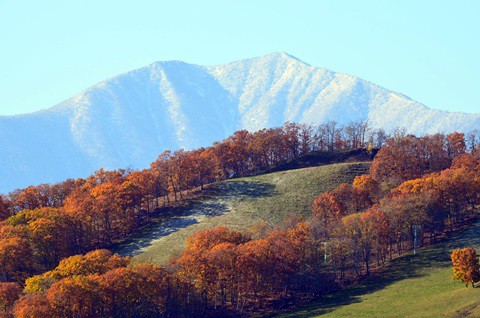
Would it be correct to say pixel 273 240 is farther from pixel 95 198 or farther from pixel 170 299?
pixel 95 198

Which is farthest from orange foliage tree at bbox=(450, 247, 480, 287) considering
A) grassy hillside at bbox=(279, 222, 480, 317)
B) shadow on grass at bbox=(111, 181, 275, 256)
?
shadow on grass at bbox=(111, 181, 275, 256)

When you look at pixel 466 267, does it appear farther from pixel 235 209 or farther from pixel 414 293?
pixel 235 209

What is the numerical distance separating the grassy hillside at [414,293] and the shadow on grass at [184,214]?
6154 cm

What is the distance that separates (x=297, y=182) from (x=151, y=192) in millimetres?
46198

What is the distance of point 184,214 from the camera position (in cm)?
18588

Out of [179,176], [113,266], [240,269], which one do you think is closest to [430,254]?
[240,269]

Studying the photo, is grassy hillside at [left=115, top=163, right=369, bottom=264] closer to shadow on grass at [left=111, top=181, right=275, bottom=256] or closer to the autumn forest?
shadow on grass at [left=111, top=181, right=275, bottom=256]

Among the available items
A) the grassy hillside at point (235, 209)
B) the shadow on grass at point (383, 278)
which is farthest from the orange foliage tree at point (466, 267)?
the grassy hillside at point (235, 209)

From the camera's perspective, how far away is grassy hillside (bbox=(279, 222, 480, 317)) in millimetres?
102706

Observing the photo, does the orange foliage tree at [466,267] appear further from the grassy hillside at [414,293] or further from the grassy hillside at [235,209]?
the grassy hillside at [235,209]

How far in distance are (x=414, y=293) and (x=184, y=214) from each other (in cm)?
8662

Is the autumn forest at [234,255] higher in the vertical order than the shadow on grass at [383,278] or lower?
higher

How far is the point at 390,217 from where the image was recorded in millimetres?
138875

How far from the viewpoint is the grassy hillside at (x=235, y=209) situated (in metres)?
166
